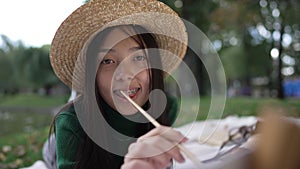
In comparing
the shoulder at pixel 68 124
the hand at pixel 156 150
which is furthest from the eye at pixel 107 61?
the hand at pixel 156 150

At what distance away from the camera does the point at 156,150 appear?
25.0 inches

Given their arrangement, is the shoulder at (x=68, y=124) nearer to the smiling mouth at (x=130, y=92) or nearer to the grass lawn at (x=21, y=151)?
the smiling mouth at (x=130, y=92)

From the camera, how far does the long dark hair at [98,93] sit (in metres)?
1.14

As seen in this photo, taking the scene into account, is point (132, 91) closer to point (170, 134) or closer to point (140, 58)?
point (140, 58)

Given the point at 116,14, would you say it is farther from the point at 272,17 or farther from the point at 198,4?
the point at 272,17

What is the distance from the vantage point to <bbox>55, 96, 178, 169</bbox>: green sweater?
1104 millimetres

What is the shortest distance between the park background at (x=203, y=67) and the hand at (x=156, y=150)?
1884mm

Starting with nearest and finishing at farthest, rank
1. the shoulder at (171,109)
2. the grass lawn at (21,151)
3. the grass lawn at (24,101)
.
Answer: the shoulder at (171,109) → the grass lawn at (21,151) → the grass lawn at (24,101)

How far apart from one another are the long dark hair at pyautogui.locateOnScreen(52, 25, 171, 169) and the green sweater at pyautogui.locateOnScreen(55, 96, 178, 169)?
0.02 metres

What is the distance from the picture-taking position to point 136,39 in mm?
1229

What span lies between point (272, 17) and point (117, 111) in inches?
283

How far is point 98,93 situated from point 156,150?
0.63m

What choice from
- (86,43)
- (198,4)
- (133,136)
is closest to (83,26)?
(86,43)

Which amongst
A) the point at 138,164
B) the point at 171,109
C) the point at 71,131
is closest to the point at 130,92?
the point at 71,131
